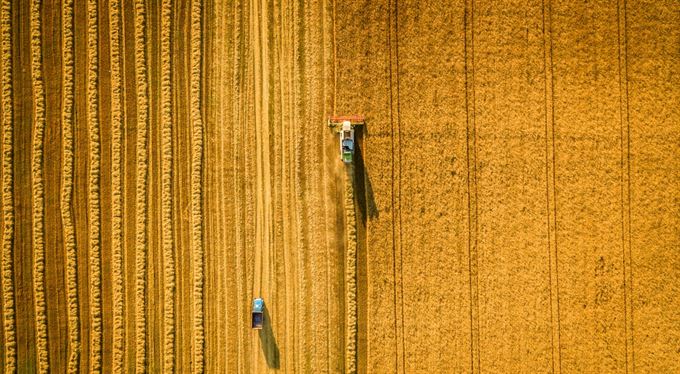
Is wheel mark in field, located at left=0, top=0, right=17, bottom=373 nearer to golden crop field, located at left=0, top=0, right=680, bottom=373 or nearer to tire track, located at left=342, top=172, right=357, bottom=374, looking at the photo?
golden crop field, located at left=0, top=0, right=680, bottom=373

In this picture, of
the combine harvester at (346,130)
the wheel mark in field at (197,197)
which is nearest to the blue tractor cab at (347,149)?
the combine harvester at (346,130)

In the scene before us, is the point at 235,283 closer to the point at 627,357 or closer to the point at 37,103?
the point at 37,103

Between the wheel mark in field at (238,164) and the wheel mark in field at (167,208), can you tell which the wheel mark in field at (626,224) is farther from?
the wheel mark in field at (167,208)

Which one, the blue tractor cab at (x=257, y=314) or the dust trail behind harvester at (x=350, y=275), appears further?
the dust trail behind harvester at (x=350, y=275)

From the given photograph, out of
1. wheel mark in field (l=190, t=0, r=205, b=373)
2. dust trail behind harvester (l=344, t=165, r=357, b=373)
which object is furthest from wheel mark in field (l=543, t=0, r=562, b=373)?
wheel mark in field (l=190, t=0, r=205, b=373)

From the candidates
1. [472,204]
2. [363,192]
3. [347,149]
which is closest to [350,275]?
[363,192]

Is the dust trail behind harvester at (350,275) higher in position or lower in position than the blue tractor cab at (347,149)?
lower

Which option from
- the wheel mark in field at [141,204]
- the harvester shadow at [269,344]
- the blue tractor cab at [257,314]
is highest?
the wheel mark in field at [141,204]

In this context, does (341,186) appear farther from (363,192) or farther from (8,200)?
(8,200)
